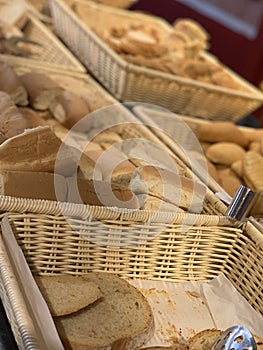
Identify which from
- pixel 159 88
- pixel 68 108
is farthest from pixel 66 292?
pixel 159 88

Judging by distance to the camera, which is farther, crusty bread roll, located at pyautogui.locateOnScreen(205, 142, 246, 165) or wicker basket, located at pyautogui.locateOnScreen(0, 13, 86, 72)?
wicker basket, located at pyautogui.locateOnScreen(0, 13, 86, 72)

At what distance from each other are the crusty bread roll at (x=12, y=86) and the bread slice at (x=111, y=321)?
0.67 meters

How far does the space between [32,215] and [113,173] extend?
0.29 meters

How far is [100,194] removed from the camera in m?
1.01

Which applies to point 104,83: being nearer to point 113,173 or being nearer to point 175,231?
point 113,173

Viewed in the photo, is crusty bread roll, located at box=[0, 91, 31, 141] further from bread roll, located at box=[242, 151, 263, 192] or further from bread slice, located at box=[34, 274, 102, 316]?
bread roll, located at box=[242, 151, 263, 192]

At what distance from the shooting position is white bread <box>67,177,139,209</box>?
3.23 ft

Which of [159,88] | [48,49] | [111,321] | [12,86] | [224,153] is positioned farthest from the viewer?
[48,49]

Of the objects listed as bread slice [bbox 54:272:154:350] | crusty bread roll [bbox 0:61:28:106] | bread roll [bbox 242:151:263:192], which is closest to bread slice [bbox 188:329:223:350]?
bread slice [bbox 54:272:154:350]

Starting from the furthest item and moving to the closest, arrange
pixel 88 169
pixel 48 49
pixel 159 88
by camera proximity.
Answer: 1. pixel 48 49
2. pixel 159 88
3. pixel 88 169

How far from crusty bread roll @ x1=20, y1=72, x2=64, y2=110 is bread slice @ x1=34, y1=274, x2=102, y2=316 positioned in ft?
2.29

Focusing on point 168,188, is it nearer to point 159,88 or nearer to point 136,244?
point 136,244

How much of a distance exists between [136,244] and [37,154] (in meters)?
0.24

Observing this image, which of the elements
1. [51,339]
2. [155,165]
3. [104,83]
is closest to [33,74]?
[104,83]
